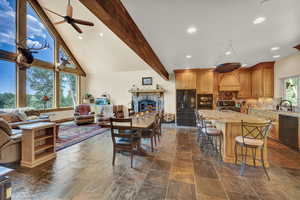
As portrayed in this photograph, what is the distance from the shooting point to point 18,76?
4.98 meters

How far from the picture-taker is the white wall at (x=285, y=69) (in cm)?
386

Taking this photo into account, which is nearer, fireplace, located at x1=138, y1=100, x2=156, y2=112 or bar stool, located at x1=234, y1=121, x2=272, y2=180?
bar stool, located at x1=234, y1=121, x2=272, y2=180

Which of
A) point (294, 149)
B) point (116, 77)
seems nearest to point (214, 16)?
point (294, 149)

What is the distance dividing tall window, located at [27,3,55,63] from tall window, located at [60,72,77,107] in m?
1.10

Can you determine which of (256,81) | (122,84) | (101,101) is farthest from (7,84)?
(256,81)

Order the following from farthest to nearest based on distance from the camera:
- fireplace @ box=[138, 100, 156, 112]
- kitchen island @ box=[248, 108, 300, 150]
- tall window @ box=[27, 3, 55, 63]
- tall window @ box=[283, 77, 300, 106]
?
1. fireplace @ box=[138, 100, 156, 112]
2. tall window @ box=[27, 3, 55, 63]
3. tall window @ box=[283, 77, 300, 106]
4. kitchen island @ box=[248, 108, 300, 150]

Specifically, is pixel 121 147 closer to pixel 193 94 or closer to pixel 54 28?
pixel 193 94

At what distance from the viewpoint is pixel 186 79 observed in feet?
19.8

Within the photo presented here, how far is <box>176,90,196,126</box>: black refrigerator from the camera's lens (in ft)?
19.4

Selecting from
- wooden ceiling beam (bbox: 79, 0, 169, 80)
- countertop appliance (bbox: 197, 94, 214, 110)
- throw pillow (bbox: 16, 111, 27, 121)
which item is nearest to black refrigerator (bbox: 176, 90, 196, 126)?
A: countertop appliance (bbox: 197, 94, 214, 110)

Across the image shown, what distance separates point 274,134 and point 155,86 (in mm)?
5133

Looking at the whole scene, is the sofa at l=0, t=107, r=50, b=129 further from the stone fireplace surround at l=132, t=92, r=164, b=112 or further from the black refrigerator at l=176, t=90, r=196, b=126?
the black refrigerator at l=176, t=90, r=196, b=126

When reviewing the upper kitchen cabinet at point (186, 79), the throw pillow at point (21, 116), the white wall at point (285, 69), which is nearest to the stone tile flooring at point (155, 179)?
the throw pillow at point (21, 116)

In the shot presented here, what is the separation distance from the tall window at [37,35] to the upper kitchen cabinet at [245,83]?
8.45m
